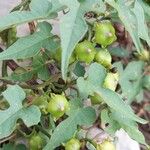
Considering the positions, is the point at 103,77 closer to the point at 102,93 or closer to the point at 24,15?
the point at 102,93

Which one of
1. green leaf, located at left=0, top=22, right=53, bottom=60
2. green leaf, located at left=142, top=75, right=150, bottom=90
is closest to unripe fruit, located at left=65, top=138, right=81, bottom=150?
green leaf, located at left=0, top=22, right=53, bottom=60

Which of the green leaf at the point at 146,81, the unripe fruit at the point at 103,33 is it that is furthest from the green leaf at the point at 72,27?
the green leaf at the point at 146,81

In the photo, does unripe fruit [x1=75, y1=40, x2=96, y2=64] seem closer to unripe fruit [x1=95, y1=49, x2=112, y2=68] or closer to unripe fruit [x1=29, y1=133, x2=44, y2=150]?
unripe fruit [x1=95, y1=49, x2=112, y2=68]

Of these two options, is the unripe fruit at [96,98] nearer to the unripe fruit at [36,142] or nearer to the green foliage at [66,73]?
the green foliage at [66,73]

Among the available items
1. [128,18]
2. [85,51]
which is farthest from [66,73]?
[128,18]

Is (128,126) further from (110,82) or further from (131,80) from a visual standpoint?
(131,80)

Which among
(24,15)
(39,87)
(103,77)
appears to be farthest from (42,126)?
(24,15)
